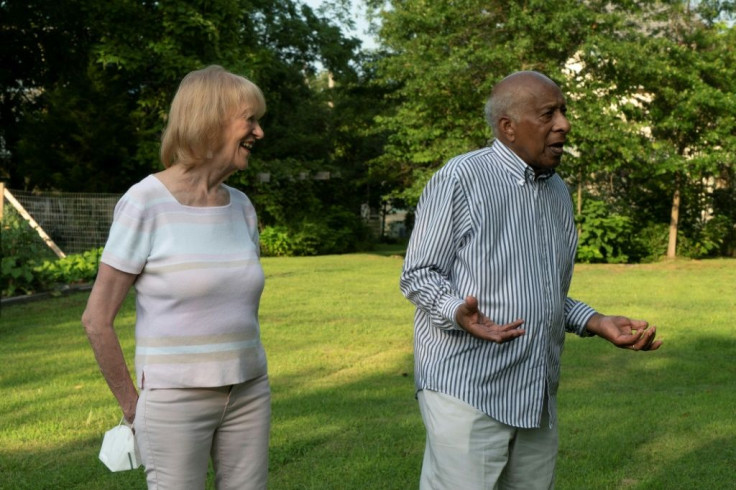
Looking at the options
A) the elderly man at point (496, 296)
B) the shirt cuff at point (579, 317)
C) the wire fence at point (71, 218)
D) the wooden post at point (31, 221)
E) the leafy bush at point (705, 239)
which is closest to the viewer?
the elderly man at point (496, 296)

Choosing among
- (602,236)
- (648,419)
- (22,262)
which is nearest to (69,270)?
(22,262)

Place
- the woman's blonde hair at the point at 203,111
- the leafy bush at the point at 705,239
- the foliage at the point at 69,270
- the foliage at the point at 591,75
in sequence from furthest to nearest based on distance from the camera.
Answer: the leafy bush at the point at 705,239 < the foliage at the point at 591,75 < the foliage at the point at 69,270 < the woman's blonde hair at the point at 203,111

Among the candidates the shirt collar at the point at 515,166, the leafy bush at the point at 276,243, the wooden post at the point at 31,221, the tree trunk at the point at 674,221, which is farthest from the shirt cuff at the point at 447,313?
the leafy bush at the point at 276,243

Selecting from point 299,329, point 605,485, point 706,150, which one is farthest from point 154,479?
point 706,150

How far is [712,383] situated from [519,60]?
17320mm

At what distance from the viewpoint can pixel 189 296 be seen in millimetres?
3066

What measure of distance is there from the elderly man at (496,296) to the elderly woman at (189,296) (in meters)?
0.59

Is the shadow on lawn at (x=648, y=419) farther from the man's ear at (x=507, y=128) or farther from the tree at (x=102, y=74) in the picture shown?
the tree at (x=102, y=74)

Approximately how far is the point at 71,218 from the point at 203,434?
17.8 metres

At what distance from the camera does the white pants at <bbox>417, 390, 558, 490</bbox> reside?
10.6ft

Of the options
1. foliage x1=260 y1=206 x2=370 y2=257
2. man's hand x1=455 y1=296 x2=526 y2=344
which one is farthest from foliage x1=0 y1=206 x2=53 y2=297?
foliage x1=260 y1=206 x2=370 y2=257

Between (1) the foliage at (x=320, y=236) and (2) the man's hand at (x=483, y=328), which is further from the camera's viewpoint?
(1) the foliage at (x=320, y=236)

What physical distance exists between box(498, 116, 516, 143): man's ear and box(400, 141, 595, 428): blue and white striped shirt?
8cm

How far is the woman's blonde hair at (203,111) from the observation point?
316 cm
